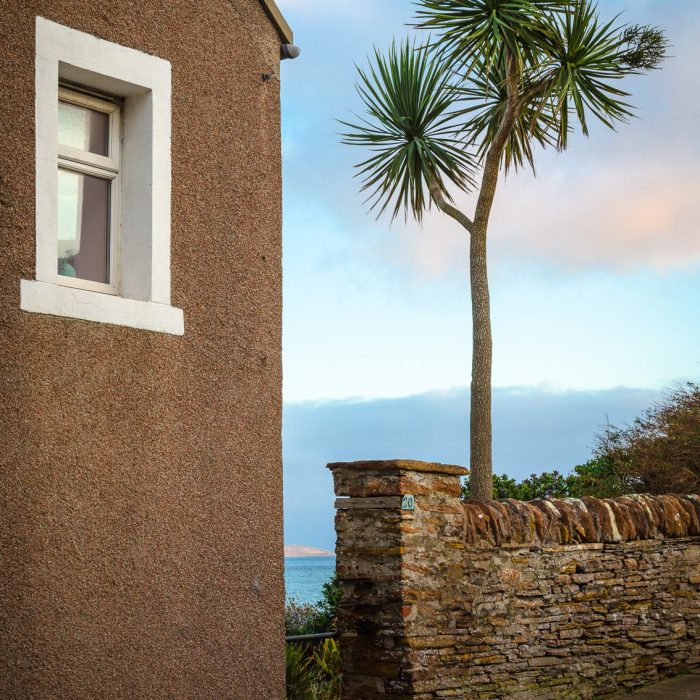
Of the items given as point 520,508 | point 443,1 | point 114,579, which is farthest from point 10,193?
point 443,1

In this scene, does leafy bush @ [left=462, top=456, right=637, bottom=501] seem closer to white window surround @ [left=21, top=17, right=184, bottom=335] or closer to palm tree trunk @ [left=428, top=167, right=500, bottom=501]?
palm tree trunk @ [left=428, top=167, right=500, bottom=501]

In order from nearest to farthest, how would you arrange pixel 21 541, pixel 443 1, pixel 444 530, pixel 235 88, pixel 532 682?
pixel 21 541
pixel 235 88
pixel 444 530
pixel 532 682
pixel 443 1

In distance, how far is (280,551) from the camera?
6250 millimetres

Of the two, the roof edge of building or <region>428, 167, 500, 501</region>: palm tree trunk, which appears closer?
the roof edge of building

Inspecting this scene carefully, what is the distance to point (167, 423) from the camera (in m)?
5.70

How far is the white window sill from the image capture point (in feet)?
17.0

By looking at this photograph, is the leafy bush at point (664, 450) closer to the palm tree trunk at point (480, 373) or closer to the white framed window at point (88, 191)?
the palm tree trunk at point (480, 373)

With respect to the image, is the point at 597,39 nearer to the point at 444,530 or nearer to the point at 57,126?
the point at 444,530

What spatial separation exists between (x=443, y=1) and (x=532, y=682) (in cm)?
883

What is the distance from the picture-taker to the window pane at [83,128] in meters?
5.70

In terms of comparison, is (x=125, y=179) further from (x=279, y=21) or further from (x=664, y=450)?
(x=664, y=450)

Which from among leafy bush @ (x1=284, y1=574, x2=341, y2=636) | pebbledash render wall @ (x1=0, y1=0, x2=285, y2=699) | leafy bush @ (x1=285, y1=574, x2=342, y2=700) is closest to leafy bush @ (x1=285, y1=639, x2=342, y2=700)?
leafy bush @ (x1=285, y1=574, x2=342, y2=700)

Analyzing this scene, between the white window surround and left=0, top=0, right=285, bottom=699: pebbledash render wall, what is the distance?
7 centimetres

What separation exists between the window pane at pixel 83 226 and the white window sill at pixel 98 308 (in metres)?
0.32
